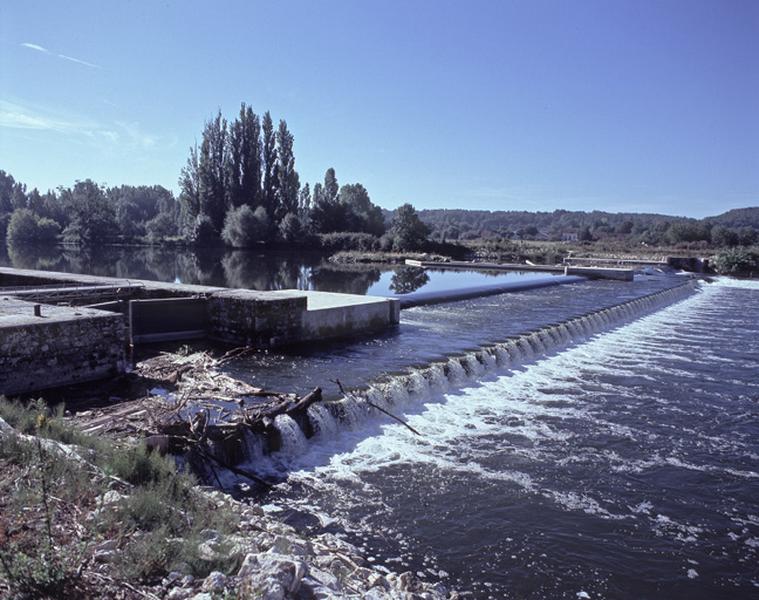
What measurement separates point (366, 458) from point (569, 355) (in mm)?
7949

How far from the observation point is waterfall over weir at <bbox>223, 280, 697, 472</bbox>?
6664mm

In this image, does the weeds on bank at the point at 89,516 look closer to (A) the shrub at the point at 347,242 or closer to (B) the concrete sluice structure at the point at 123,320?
(B) the concrete sluice structure at the point at 123,320

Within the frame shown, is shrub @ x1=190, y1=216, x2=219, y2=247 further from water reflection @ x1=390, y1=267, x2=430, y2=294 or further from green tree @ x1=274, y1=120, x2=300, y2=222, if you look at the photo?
water reflection @ x1=390, y1=267, x2=430, y2=294

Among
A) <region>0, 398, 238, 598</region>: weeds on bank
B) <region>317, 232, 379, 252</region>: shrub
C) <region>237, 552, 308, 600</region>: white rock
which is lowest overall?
<region>237, 552, 308, 600</region>: white rock

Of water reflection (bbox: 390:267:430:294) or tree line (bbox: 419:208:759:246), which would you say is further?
tree line (bbox: 419:208:759:246)

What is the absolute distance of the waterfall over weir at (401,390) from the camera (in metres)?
6.66

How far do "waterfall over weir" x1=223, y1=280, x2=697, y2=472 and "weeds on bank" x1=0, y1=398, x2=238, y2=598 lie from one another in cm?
182

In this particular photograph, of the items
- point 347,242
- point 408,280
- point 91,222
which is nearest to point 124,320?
point 408,280

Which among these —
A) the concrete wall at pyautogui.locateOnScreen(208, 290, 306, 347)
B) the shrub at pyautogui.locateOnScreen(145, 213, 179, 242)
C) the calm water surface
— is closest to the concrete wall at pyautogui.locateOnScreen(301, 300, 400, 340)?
the concrete wall at pyautogui.locateOnScreen(208, 290, 306, 347)

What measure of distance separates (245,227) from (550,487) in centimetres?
5067

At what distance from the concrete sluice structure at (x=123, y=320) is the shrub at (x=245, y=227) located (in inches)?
1602

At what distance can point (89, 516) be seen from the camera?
3.49 m

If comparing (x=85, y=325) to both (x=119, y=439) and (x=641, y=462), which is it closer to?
(x=119, y=439)

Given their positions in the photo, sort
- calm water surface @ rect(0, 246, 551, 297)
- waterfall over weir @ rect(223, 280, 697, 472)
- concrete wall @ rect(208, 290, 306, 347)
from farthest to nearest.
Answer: calm water surface @ rect(0, 246, 551, 297) → concrete wall @ rect(208, 290, 306, 347) → waterfall over weir @ rect(223, 280, 697, 472)
